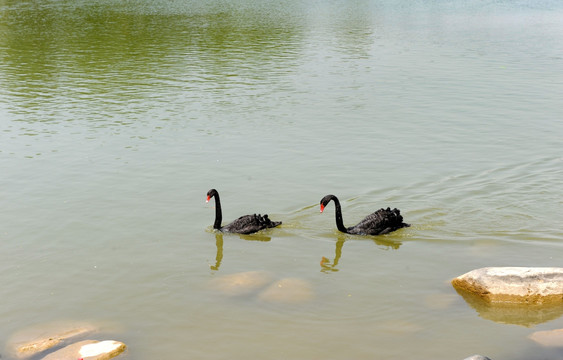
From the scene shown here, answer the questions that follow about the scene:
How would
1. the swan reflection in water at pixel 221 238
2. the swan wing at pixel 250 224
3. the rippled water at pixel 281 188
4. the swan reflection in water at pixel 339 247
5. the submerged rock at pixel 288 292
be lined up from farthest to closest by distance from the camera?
1. the swan wing at pixel 250 224
2. the swan reflection in water at pixel 221 238
3. the swan reflection in water at pixel 339 247
4. the submerged rock at pixel 288 292
5. the rippled water at pixel 281 188

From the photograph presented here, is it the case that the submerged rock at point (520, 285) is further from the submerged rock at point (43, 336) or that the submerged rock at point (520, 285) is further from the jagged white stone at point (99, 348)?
the submerged rock at point (43, 336)

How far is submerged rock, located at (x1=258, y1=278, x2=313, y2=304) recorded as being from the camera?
905 cm

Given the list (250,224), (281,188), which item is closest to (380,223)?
(250,224)

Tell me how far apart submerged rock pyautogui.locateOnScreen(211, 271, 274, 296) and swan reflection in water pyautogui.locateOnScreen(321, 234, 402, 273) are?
90 centimetres

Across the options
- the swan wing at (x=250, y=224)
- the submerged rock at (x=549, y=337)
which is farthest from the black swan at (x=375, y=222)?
the submerged rock at (x=549, y=337)

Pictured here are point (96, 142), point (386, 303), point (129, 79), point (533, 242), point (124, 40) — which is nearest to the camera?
point (386, 303)

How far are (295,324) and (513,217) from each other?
17.5ft

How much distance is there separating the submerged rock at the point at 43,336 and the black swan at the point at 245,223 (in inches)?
135

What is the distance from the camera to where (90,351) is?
7.74 m

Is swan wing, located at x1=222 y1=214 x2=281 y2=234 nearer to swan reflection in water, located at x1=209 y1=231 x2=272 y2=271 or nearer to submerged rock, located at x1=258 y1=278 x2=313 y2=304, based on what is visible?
swan reflection in water, located at x1=209 y1=231 x2=272 y2=271

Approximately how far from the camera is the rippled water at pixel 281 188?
8523mm

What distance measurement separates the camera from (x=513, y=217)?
39.5 ft

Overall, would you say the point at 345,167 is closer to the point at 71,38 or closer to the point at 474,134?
the point at 474,134

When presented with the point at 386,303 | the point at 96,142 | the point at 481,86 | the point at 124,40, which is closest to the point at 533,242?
the point at 386,303
